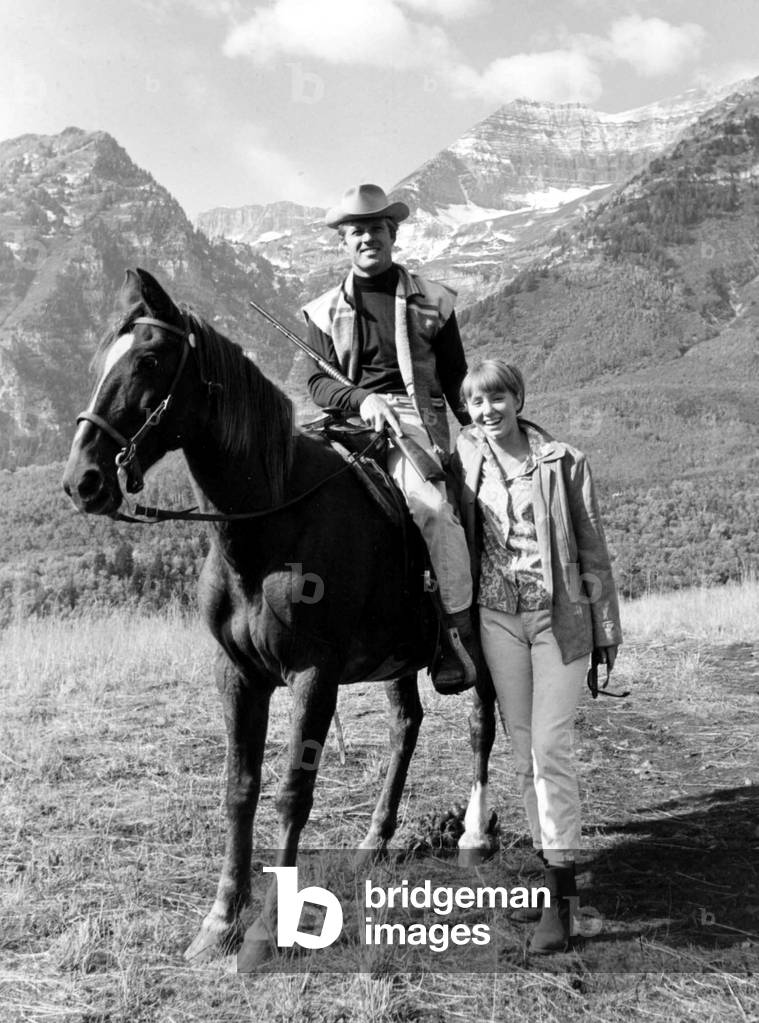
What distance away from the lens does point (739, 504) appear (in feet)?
93.4

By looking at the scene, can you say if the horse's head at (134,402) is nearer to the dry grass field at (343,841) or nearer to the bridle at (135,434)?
the bridle at (135,434)

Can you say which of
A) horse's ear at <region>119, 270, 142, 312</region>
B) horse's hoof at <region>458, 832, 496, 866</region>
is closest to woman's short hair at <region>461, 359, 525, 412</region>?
horse's ear at <region>119, 270, 142, 312</region>

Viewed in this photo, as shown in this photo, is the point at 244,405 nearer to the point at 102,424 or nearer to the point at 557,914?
the point at 102,424

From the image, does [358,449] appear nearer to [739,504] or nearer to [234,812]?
[234,812]

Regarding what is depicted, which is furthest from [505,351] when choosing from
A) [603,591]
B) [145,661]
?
[603,591]

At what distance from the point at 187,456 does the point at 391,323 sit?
1.54 meters

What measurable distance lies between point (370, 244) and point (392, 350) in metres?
0.55

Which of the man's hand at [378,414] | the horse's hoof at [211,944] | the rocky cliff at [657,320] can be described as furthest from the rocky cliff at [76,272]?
the horse's hoof at [211,944]

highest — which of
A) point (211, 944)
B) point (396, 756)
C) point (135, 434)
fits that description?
point (135, 434)

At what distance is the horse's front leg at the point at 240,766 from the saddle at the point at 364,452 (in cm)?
101

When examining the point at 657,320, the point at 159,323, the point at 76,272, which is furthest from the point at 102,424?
the point at 76,272

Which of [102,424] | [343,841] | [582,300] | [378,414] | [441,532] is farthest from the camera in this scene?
[582,300]

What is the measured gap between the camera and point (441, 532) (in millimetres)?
3949

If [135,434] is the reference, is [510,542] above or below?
below
